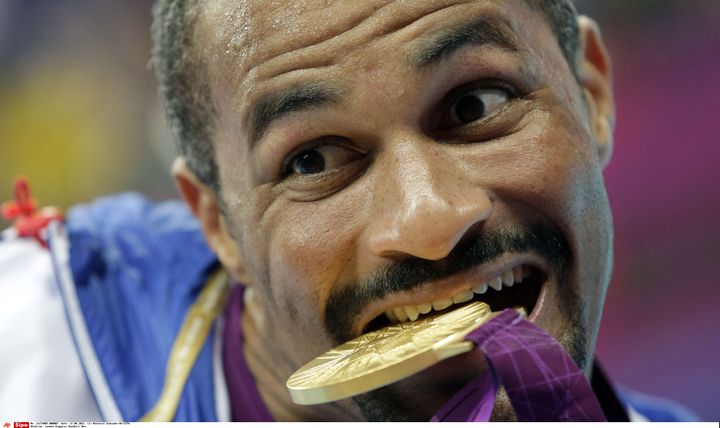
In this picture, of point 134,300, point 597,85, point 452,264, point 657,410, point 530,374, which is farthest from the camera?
point 657,410

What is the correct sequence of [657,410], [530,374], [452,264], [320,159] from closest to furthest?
[530,374] → [452,264] → [320,159] → [657,410]

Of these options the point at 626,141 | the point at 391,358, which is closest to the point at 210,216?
the point at 391,358

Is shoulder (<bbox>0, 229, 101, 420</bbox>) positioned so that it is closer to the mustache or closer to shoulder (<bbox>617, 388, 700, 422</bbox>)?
the mustache

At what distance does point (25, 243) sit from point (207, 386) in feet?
1.48

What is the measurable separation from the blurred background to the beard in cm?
81

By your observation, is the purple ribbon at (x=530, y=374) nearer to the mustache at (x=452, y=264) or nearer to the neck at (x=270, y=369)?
the mustache at (x=452, y=264)

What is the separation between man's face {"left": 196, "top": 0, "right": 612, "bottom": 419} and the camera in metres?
0.85

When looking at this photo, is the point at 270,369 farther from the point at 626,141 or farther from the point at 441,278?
the point at 626,141

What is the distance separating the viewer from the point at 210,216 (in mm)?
1183

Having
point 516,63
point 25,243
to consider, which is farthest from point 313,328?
point 25,243

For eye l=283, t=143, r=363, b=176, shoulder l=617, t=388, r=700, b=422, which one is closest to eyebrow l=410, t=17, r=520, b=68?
eye l=283, t=143, r=363, b=176

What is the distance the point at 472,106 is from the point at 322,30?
179 mm

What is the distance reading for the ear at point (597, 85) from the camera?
110 cm

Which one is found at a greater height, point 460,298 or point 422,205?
point 422,205
